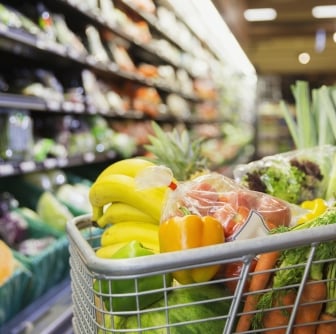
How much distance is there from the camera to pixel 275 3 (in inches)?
404

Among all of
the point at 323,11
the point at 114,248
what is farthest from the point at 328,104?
the point at 323,11

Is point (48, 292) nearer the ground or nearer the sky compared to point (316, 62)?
nearer the ground

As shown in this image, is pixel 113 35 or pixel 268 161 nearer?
pixel 268 161

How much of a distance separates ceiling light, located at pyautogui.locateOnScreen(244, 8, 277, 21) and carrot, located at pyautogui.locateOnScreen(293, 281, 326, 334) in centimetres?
1050

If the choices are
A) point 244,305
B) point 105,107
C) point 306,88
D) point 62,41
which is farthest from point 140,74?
point 244,305

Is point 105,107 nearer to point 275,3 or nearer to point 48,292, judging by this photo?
point 48,292

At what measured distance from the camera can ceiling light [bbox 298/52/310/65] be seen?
15.6 meters

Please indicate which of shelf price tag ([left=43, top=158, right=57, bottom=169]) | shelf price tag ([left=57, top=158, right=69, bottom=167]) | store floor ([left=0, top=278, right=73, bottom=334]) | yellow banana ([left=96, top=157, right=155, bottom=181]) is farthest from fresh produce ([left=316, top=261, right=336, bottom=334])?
shelf price tag ([left=57, top=158, right=69, bottom=167])

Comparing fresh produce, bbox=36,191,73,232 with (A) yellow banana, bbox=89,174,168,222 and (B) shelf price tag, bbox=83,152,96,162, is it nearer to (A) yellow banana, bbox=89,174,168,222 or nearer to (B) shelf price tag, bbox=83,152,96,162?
(B) shelf price tag, bbox=83,152,96,162

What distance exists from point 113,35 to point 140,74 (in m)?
0.53

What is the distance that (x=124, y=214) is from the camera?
40.3 inches

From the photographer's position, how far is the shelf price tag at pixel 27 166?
3138 mm

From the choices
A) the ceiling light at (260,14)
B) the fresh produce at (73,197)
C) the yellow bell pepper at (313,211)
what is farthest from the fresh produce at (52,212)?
the ceiling light at (260,14)

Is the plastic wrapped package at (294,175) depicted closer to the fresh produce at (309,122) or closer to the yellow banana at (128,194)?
the fresh produce at (309,122)
